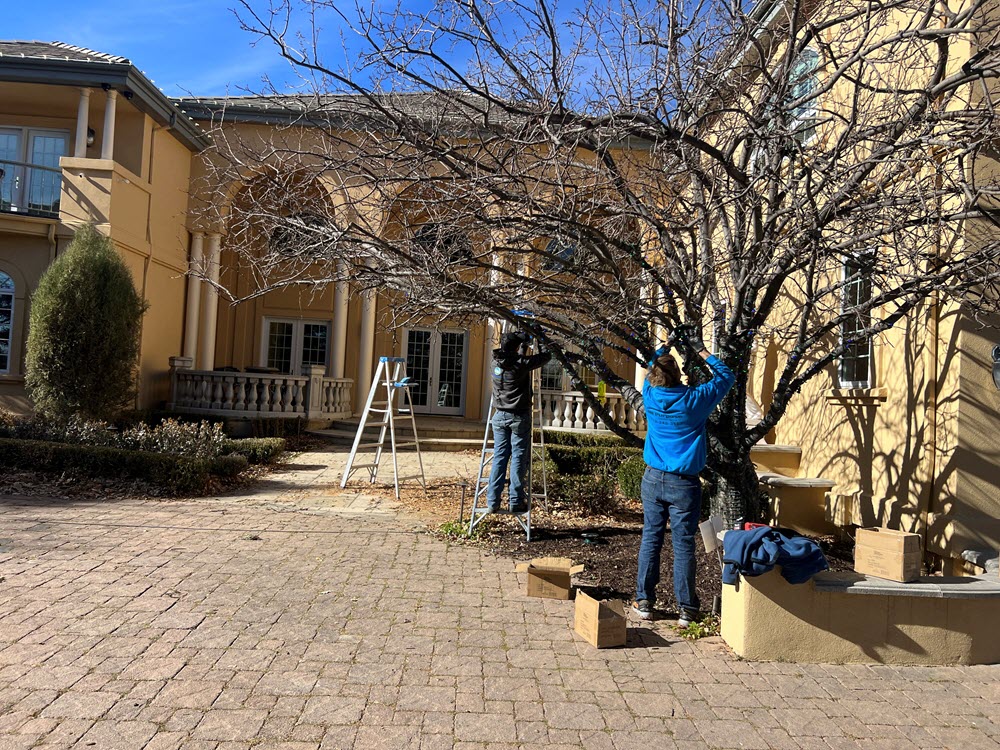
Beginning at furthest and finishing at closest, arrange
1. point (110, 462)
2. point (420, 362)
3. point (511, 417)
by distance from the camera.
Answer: point (420, 362) < point (110, 462) < point (511, 417)

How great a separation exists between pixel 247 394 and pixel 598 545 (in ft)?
36.3

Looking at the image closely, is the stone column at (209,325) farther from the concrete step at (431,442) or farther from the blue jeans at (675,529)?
the blue jeans at (675,529)

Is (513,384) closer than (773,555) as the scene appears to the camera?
No

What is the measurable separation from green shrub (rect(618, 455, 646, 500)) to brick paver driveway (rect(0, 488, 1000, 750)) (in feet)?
10.2

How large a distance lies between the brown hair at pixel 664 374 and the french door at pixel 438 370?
15455 mm

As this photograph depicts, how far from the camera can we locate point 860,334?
5.72 metres

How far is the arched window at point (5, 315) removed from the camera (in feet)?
48.8

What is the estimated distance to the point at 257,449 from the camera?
12062mm

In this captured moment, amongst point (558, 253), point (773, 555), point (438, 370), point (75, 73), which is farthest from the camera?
point (438, 370)

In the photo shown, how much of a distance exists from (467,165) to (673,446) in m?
2.59

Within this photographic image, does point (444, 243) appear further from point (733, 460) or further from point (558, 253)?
point (733, 460)

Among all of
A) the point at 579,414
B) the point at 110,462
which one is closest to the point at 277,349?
the point at 579,414

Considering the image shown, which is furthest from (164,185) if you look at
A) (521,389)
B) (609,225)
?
(609,225)

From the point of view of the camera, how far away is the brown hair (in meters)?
5.38
